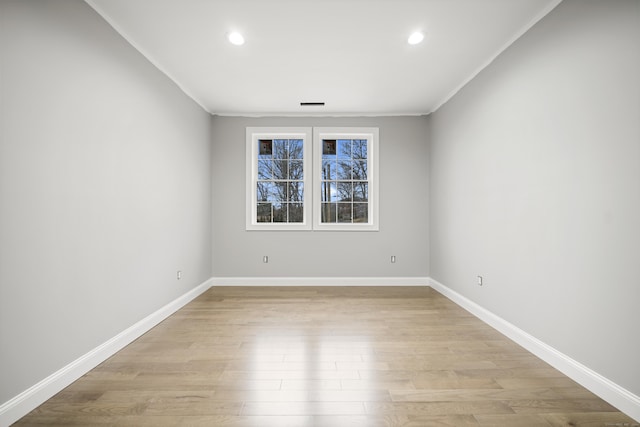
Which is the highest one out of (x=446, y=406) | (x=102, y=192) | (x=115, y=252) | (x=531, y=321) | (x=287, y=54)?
(x=287, y=54)

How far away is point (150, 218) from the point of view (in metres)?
3.24

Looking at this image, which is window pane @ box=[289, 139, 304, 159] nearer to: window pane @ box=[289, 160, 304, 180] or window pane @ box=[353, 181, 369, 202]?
window pane @ box=[289, 160, 304, 180]

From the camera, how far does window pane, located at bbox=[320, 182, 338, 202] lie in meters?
5.26

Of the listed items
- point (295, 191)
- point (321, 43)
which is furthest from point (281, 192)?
point (321, 43)

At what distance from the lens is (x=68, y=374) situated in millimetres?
2117

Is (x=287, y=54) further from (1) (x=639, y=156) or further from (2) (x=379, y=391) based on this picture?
(2) (x=379, y=391)

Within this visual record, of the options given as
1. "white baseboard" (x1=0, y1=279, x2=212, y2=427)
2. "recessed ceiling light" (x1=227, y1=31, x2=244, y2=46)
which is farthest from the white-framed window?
"white baseboard" (x1=0, y1=279, x2=212, y2=427)

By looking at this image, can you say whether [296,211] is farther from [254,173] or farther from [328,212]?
[254,173]

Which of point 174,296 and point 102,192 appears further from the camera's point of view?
point 174,296

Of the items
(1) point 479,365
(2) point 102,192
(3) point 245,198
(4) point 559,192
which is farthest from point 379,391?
(3) point 245,198

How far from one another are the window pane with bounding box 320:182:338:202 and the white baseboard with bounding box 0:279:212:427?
114 inches

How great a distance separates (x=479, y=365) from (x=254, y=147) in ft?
14.1

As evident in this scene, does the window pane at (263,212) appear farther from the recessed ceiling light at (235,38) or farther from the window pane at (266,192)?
the recessed ceiling light at (235,38)

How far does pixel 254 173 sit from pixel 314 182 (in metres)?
1.01
